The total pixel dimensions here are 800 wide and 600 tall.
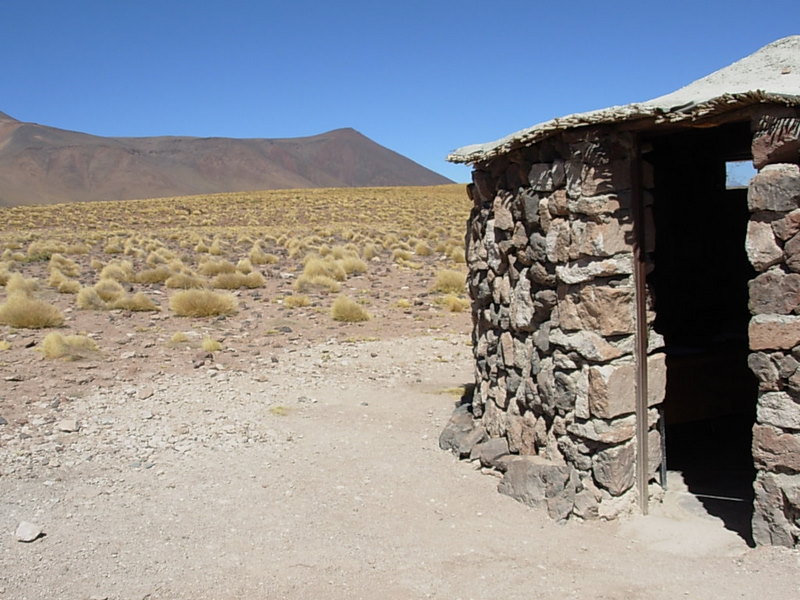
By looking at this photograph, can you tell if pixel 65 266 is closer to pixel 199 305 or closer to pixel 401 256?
pixel 199 305

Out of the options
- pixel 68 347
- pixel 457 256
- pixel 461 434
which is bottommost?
pixel 461 434

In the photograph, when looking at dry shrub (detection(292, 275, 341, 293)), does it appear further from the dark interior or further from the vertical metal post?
the vertical metal post

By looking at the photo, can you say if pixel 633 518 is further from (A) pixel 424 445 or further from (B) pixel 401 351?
(B) pixel 401 351

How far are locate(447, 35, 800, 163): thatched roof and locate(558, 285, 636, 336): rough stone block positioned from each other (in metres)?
1.11

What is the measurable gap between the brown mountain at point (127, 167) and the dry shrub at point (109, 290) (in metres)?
112

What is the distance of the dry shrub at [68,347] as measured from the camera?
10008 millimetres

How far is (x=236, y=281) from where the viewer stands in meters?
16.8

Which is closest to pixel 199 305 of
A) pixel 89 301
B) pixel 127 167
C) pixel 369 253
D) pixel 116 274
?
pixel 89 301

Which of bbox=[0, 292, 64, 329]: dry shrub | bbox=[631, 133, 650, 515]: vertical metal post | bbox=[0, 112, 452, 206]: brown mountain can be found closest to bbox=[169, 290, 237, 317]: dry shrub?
bbox=[0, 292, 64, 329]: dry shrub

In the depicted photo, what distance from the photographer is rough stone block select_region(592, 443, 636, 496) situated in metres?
5.12

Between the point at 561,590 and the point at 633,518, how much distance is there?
1174 millimetres

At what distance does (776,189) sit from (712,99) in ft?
2.03

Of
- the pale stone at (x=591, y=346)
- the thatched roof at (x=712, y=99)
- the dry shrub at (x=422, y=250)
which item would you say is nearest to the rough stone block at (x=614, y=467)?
the pale stone at (x=591, y=346)

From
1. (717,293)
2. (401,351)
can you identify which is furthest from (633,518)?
(401,351)
